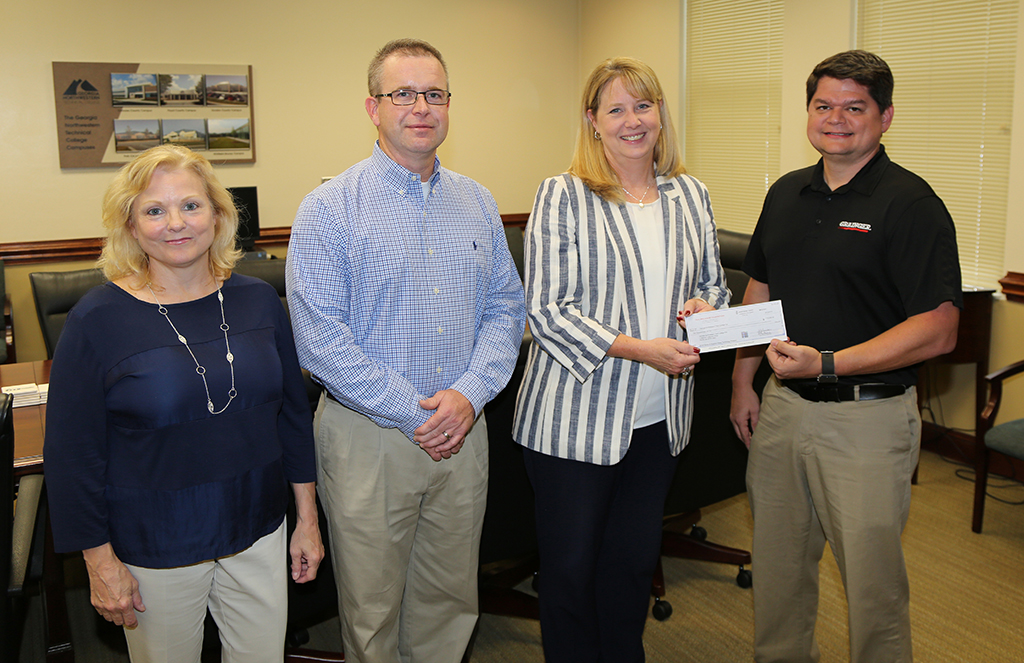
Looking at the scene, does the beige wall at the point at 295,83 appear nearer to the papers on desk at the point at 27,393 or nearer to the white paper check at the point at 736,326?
the papers on desk at the point at 27,393

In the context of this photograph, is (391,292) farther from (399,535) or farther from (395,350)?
(399,535)

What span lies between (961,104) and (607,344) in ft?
11.0

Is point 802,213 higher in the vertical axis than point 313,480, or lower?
higher

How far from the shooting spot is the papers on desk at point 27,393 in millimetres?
2611

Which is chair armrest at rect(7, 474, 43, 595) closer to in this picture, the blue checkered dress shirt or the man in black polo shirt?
the blue checkered dress shirt

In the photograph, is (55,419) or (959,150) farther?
(959,150)

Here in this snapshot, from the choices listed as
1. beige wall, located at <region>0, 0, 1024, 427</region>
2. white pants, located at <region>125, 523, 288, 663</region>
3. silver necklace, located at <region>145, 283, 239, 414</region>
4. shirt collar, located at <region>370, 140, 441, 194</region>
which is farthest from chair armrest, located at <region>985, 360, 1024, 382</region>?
silver necklace, located at <region>145, 283, 239, 414</region>

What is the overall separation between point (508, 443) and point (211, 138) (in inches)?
176

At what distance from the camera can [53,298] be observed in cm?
368

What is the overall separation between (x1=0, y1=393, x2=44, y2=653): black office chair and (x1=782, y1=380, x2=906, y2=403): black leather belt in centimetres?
178

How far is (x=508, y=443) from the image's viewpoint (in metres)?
2.47

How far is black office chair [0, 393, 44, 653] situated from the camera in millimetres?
1343

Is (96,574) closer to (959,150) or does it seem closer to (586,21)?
(959,150)

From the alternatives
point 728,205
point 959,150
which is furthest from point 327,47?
point 959,150
